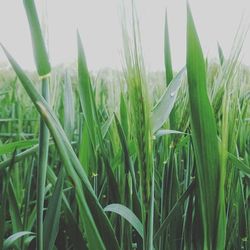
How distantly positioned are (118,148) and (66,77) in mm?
188

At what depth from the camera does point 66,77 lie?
0.61 meters

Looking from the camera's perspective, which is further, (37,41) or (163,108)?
(163,108)

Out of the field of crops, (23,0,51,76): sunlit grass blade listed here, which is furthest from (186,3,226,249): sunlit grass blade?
(23,0,51,76): sunlit grass blade

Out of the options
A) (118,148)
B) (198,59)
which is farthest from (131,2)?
(118,148)

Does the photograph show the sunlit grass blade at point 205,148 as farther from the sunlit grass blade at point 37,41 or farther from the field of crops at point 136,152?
the sunlit grass blade at point 37,41

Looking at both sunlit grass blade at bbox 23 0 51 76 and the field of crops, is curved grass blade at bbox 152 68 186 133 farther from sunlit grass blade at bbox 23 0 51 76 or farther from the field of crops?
sunlit grass blade at bbox 23 0 51 76

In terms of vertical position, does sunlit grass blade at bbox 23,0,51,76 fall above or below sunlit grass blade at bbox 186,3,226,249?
above

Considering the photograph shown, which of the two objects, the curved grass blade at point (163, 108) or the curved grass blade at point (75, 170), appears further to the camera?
the curved grass blade at point (163, 108)

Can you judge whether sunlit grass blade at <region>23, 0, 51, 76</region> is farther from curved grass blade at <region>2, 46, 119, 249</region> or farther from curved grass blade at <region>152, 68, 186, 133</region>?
curved grass blade at <region>152, 68, 186, 133</region>

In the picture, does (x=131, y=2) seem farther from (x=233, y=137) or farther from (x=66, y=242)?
(x=66, y=242)

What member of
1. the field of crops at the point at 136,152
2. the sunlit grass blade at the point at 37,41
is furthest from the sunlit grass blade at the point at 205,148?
the sunlit grass blade at the point at 37,41

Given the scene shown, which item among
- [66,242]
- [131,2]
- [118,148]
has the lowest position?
[66,242]

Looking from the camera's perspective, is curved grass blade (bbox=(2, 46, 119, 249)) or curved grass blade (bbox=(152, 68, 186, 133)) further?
curved grass blade (bbox=(152, 68, 186, 133))

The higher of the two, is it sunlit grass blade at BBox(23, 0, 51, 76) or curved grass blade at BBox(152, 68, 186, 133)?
sunlit grass blade at BBox(23, 0, 51, 76)
